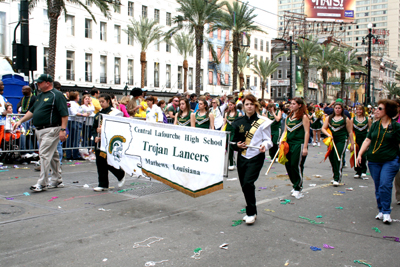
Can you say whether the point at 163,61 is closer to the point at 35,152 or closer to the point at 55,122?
the point at 35,152

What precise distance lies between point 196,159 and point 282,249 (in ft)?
6.05

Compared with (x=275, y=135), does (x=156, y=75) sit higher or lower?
higher

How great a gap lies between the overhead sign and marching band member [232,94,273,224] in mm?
66169

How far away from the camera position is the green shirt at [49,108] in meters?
7.41

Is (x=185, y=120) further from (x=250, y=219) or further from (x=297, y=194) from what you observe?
(x=250, y=219)

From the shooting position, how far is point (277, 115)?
1288cm

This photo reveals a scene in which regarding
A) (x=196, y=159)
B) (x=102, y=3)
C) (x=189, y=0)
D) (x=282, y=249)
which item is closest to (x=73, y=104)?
(x=196, y=159)

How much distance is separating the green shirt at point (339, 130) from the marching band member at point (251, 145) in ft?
13.3

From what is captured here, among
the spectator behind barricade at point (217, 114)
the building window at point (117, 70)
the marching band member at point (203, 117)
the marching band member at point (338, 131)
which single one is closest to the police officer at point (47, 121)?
the marching band member at point (203, 117)

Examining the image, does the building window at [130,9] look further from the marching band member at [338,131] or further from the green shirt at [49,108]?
the green shirt at [49,108]

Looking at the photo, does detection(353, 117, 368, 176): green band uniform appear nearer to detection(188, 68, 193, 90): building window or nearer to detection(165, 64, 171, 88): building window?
detection(165, 64, 171, 88): building window

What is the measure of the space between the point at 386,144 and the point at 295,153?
6.13ft

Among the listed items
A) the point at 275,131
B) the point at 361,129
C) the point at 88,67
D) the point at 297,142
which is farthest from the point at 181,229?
the point at 88,67

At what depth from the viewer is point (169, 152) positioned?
20.8ft
